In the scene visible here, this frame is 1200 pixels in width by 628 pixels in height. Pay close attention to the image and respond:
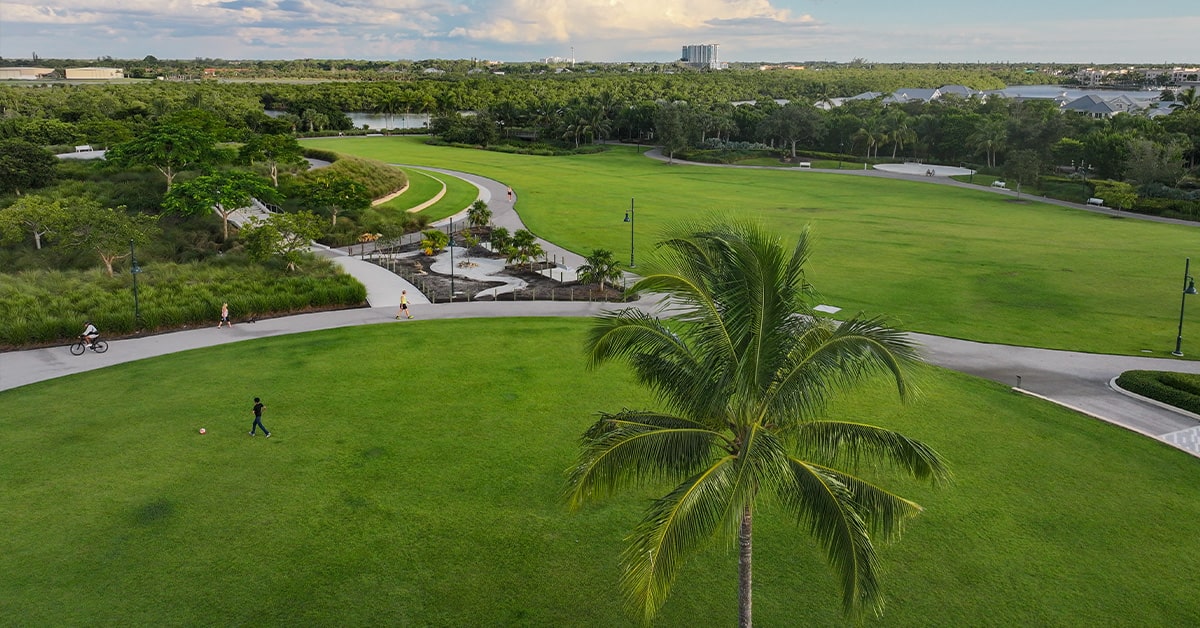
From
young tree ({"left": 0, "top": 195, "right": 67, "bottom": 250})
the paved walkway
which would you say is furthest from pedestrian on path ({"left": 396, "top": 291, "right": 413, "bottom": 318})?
young tree ({"left": 0, "top": 195, "right": 67, "bottom": 250})

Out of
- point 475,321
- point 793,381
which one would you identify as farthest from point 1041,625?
point 475,321

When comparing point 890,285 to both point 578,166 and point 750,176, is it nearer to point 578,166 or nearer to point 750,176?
point 750,176

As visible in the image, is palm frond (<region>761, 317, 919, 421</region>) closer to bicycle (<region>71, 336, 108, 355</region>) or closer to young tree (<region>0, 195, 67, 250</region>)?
bicycle (<region>71, 336, 108, 355</region>)

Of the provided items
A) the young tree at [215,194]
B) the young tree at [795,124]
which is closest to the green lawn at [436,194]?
the young tree at [215,194]

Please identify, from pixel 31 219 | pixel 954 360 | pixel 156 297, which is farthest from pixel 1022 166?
pixel 31 219

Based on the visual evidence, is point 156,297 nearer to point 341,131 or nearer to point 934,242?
point 934,242

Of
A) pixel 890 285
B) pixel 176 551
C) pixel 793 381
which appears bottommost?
pixel 176 551
